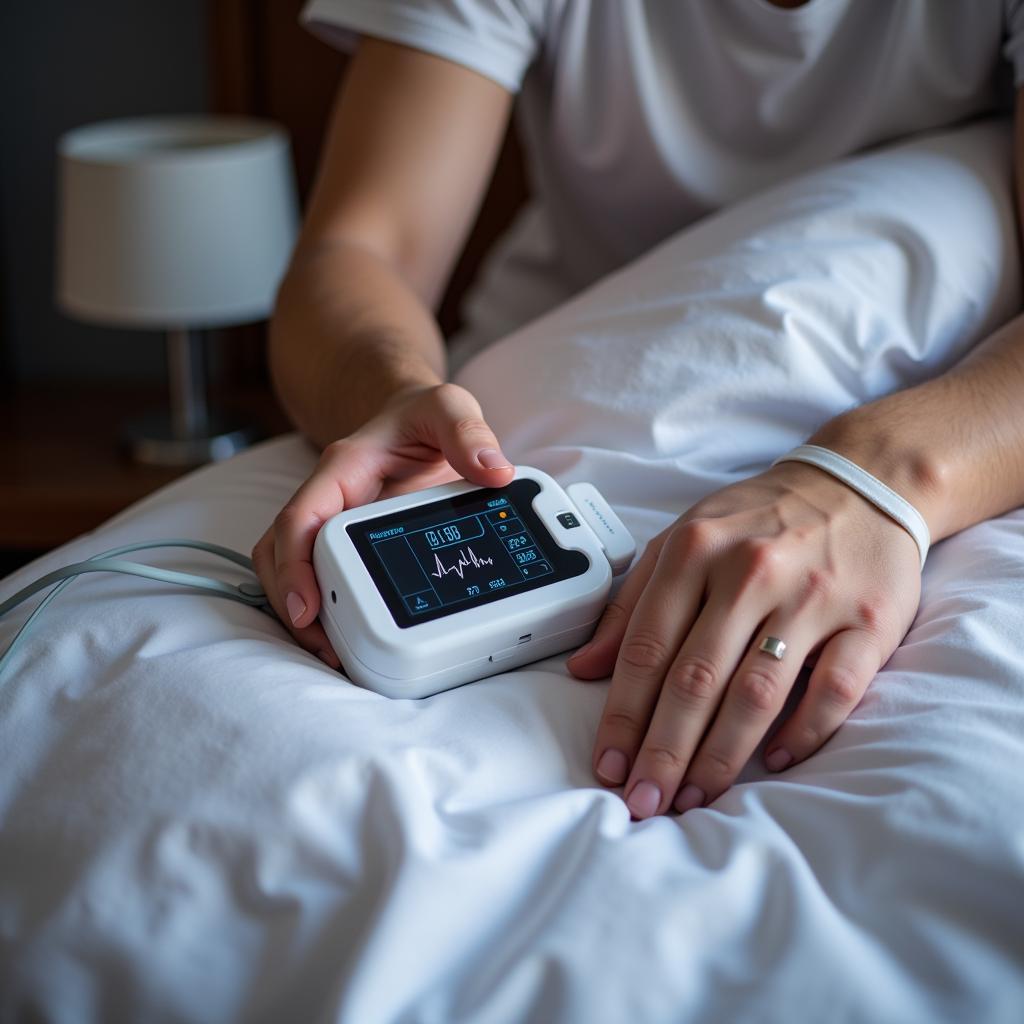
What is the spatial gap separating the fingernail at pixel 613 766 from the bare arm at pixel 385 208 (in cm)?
40

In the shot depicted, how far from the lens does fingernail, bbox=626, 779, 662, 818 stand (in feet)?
1.63

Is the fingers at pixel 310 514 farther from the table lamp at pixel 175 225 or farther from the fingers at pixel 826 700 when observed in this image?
the table lamp at pixel 175 225

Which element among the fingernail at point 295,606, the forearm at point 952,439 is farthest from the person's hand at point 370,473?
the forearm at point 952,439

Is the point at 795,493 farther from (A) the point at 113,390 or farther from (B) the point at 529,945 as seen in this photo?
(A) the point at 113,390

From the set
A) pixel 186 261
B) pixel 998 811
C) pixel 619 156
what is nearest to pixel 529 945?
pixel 998 811

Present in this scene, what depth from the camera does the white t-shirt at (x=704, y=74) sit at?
90 centimetres

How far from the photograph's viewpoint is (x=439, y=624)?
545mm

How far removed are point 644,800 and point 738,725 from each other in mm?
59

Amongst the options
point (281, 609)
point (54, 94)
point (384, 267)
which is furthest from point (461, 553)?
point (54, 94)

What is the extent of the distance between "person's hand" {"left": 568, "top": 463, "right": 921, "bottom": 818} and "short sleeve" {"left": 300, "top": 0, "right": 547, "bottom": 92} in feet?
1.77

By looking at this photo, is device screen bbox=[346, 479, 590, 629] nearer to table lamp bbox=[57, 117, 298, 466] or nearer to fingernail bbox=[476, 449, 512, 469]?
fingernail bbox=[476, 449, 512, 469]

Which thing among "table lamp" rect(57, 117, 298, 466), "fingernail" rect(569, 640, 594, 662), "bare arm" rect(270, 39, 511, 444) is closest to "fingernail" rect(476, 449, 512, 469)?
"fingernail" rect(569, 640, 594, 662)

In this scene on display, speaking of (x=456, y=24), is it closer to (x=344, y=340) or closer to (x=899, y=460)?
(x=344, y=340)

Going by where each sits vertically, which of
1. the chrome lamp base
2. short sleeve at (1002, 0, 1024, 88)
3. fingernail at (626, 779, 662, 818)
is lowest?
the chrome lamp base
